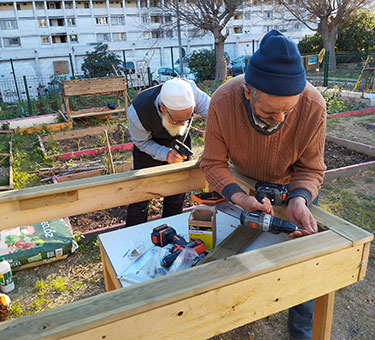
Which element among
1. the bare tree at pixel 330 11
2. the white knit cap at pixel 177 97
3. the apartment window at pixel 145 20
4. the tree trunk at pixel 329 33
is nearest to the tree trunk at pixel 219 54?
the bare tree at pixel 330 11

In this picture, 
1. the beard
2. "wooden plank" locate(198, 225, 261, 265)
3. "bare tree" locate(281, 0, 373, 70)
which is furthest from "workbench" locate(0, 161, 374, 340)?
"bare tree" locate(281, 0, 373, 70)

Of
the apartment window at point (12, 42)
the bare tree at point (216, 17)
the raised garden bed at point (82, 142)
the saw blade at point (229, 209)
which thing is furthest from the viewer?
the apartment window at point (12, 42)

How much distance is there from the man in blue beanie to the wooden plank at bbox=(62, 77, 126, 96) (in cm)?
735

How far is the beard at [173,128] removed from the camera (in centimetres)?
283

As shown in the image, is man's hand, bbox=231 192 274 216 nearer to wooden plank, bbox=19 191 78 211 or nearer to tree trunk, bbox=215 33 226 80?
wooden plank, bbox=19 191 78 211

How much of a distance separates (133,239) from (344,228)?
3.84ft

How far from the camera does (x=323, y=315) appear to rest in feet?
5.68

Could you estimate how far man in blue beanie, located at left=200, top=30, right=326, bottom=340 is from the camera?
1.48 metres

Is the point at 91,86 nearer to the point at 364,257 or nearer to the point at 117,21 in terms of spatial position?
the point at 364,257

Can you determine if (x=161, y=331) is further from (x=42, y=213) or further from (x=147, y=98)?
(x=147, y=98)

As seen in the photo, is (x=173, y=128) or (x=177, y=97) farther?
(x=173, y=128)

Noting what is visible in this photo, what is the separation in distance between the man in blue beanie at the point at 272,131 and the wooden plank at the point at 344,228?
0.21 ft

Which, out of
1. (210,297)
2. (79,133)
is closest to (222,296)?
(210,297)

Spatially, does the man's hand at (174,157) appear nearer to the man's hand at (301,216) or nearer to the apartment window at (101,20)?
the man's hand at (301,216)
